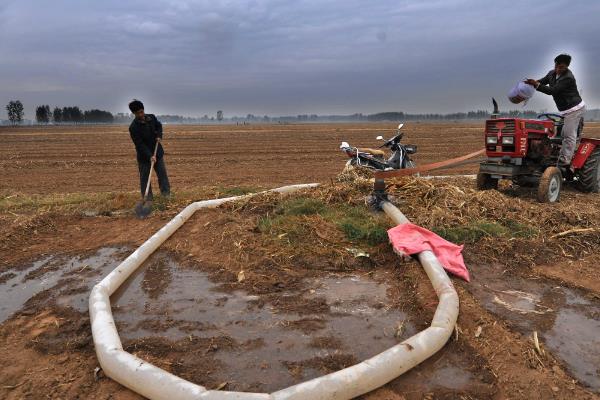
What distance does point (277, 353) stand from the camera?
331cm

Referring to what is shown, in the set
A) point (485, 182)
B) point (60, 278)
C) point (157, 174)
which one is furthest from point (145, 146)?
point (485, 182)

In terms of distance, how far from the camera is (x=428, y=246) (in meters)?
4.79

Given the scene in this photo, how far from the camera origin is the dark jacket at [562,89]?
7082 millimetres

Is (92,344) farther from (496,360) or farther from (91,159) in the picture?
(91,159)

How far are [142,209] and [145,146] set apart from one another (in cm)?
118

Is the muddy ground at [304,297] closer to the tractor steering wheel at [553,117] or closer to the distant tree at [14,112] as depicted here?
the tractor steering wheel at [553,117]

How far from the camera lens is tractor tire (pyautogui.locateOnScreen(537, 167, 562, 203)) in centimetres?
712

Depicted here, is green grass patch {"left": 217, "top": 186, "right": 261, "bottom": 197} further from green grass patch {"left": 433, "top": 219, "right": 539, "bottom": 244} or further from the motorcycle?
green grass patch {"left": 433, "top": 219, "right": 539, "bottom": 244}

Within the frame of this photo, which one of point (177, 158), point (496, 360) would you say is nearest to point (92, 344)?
point (496, 360)

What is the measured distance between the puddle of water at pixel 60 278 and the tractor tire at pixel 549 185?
6.87 meters

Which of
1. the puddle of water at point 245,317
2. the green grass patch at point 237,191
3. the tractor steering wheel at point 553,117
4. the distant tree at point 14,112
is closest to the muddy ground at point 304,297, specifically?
the puddle of water at point 245,317

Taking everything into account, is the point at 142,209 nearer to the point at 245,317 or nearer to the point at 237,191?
the point at 237,191

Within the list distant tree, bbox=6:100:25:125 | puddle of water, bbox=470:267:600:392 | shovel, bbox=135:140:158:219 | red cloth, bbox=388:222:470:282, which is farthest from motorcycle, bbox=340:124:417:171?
distant tree, bbox=6:100:25:125

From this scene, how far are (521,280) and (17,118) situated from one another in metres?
120
